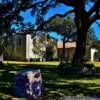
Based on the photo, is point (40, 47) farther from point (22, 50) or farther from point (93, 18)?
point (93, 18)

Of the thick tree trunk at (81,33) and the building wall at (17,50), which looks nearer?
the thick tree trunk at (81,33)

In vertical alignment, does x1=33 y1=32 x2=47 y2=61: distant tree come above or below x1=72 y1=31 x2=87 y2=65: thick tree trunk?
above

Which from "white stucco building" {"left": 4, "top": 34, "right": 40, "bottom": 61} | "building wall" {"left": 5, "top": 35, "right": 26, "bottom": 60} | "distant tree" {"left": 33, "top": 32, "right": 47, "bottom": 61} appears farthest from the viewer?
"building wall" {"left": 5, "top": 35, "right": 26, "bottom": 60}

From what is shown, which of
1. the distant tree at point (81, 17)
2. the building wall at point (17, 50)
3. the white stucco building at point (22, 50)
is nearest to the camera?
the distant tree at point (81, 17)

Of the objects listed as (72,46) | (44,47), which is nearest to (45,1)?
(44,47)

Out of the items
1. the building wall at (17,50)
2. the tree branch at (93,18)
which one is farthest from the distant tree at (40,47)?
the tree branch at (93,18)

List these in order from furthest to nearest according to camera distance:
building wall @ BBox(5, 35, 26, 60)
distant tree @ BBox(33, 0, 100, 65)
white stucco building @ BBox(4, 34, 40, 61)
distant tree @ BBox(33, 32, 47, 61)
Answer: building wall @ BBox(5, 35, 26, 60) < white stucco building @ BBox(4, 34, 40, 61) < distant tree @ BBox(33, 32, 47, 61) < distant tree @ BBox(33, 0, 100, 65)

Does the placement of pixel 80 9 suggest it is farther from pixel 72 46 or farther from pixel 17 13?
pixel 72 46

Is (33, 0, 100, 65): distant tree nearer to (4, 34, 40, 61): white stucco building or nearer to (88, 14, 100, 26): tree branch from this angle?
(88, 14, 100, 26): tree branch

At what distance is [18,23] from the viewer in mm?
22938

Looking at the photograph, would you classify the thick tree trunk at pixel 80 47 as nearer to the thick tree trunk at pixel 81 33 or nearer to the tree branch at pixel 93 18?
the thick tree trunk at pixel 81 33

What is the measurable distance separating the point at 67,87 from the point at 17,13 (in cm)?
593

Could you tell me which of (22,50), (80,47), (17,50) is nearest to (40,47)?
(22,50)

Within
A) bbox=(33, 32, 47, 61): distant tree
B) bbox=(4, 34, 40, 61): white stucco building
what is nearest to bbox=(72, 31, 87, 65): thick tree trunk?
bbox=(33, 32, 47, 61): distant tree
